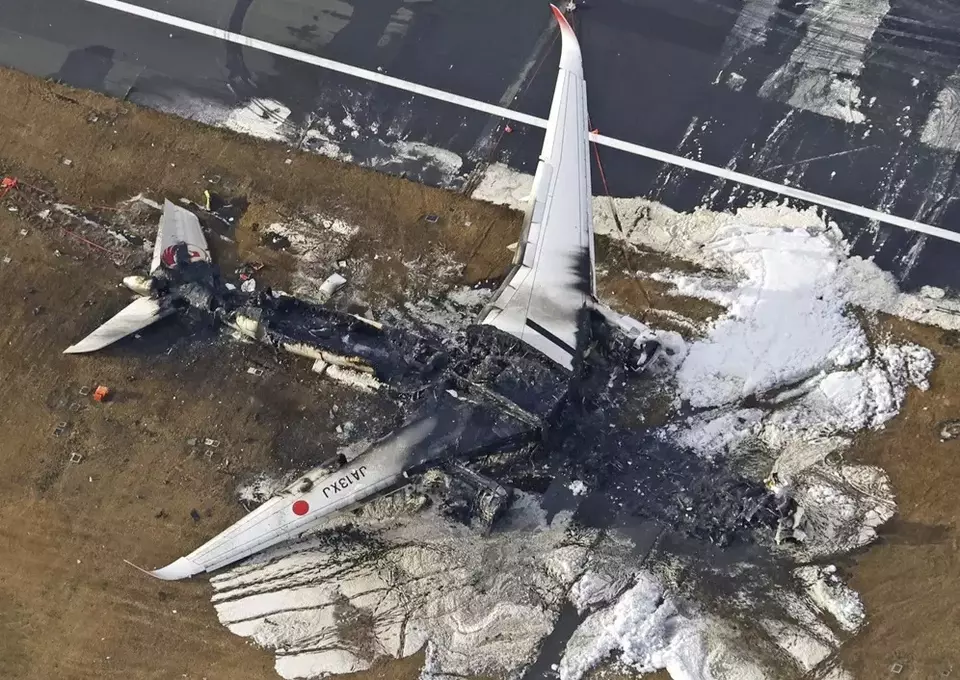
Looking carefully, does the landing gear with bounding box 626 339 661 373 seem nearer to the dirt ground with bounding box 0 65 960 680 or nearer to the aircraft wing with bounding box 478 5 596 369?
the dirt ground with bounding box 0 65 960 680

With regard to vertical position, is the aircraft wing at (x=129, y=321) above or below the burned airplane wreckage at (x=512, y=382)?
below

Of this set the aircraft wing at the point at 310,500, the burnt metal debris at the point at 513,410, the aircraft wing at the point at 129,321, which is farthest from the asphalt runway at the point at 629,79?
the aircraft wing at the point at 310,500

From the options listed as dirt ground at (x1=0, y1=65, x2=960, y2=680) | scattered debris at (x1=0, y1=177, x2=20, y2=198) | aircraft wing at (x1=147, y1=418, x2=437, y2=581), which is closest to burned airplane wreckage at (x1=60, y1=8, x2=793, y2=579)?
aircraft wing at (x1=147, y1=418, x2=437, y2=581)

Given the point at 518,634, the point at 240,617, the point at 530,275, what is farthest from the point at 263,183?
the point at 518,634

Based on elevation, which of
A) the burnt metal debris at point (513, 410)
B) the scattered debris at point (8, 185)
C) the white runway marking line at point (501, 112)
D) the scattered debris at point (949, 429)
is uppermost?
the white runway marking line at point (501, 112)

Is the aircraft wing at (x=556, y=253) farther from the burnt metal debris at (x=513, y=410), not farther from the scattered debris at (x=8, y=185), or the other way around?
the scattered debris at (x=8, y=185)

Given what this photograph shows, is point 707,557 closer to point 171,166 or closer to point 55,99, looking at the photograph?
point 171,166
